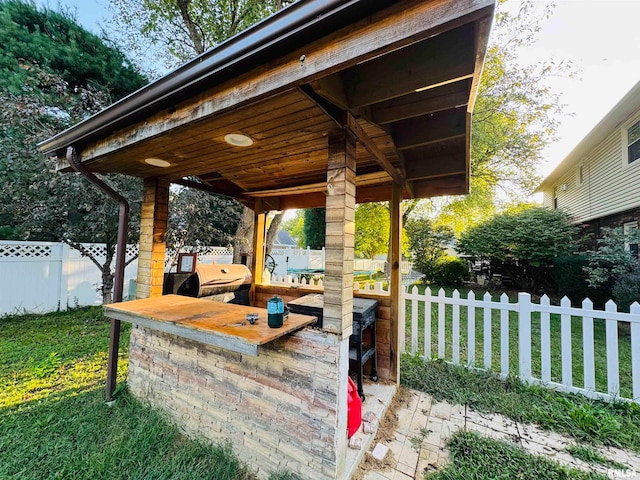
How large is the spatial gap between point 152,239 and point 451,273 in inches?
391

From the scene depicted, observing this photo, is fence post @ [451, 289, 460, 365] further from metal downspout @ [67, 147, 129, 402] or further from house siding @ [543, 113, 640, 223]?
house siding @ [543, 113, 640, 223]

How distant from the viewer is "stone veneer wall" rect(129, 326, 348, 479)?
1689 mm

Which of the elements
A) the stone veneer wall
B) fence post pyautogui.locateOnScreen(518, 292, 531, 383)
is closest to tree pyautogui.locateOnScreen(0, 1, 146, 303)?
the stone veneer wall

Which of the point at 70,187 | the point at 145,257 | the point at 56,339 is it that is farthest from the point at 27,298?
the point at 145,257

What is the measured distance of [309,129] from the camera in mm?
1821

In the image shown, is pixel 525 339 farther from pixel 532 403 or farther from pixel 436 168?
pixel 436 168

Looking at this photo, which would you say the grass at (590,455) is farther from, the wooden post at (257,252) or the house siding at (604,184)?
the house siding at (604,184)

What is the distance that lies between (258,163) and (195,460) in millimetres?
2520

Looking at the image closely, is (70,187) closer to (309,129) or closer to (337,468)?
(309,129)

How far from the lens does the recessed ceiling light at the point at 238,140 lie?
1.94 metres

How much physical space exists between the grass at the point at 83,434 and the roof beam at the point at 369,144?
2330 mm

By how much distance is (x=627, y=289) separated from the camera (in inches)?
193

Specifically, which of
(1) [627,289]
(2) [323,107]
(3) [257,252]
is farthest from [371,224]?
(2) [323,107]

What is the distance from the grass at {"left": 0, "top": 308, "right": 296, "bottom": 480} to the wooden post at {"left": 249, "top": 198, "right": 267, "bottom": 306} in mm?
1830
